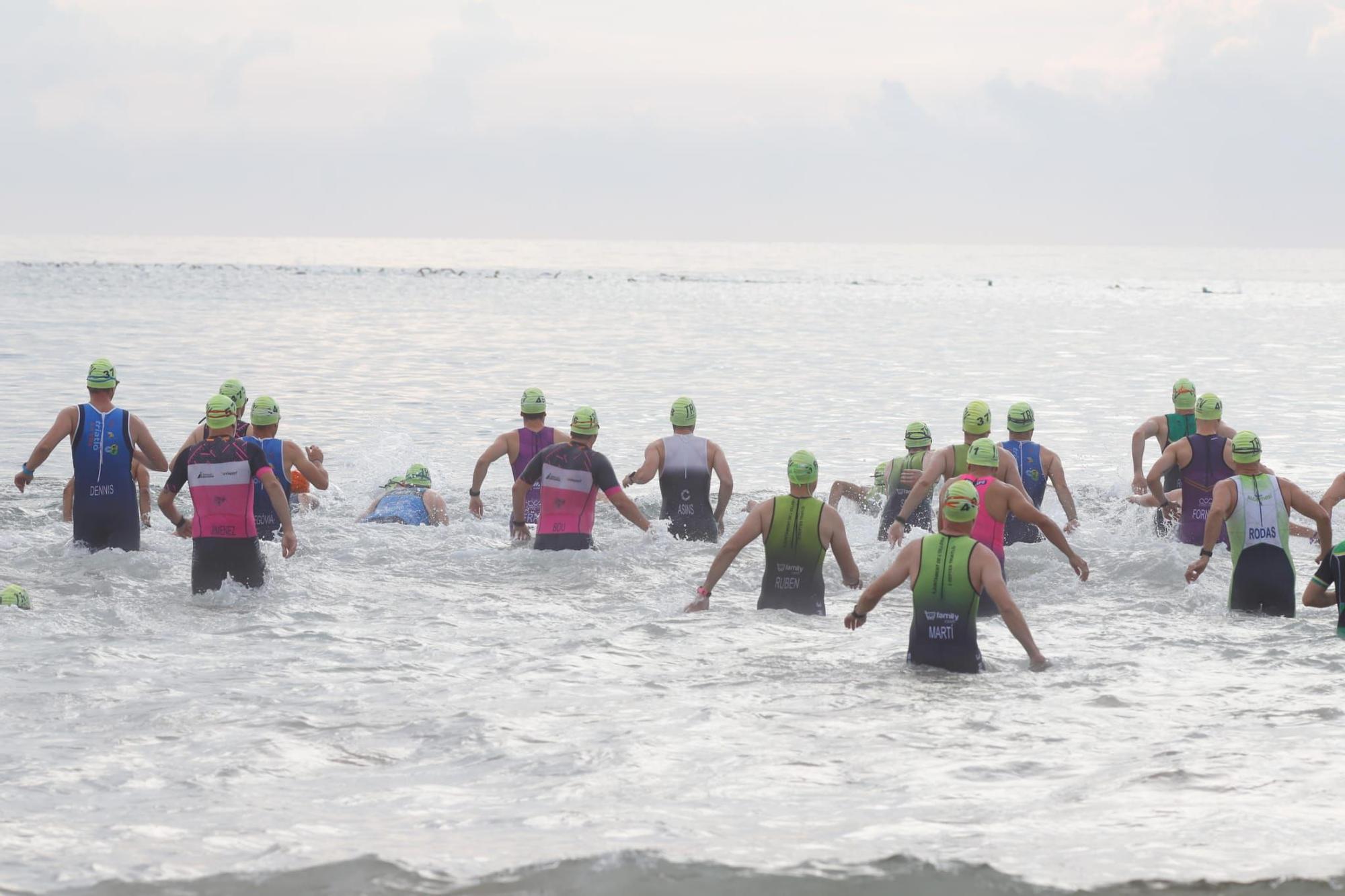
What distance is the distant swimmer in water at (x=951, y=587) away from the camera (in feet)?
31.7

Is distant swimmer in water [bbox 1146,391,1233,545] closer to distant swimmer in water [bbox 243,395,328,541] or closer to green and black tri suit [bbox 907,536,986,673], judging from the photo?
green and black tri suit [bbox 907,536,986,673]

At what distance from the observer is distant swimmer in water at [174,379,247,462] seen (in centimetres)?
1266

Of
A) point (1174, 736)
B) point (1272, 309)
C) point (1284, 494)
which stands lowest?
point (1174, 736)

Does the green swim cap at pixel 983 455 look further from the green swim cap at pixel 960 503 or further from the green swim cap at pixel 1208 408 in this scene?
the green swim cap at pixel 1208 408

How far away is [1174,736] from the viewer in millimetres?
9156

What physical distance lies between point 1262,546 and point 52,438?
10.8m

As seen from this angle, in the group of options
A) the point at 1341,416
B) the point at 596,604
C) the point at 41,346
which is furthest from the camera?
the point at 41,346

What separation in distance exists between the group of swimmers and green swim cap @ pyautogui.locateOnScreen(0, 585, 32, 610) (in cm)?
2

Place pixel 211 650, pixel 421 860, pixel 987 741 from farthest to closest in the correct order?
pixel 211 650 → pixel 987 741 → pixel 421 860

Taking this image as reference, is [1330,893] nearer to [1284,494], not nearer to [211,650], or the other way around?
[1284,494]

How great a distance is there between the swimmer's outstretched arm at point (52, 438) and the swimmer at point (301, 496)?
3217 mm

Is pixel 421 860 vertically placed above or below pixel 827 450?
below

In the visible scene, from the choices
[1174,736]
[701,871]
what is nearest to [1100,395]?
[1174,736]

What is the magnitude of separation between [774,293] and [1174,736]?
11304 cm
